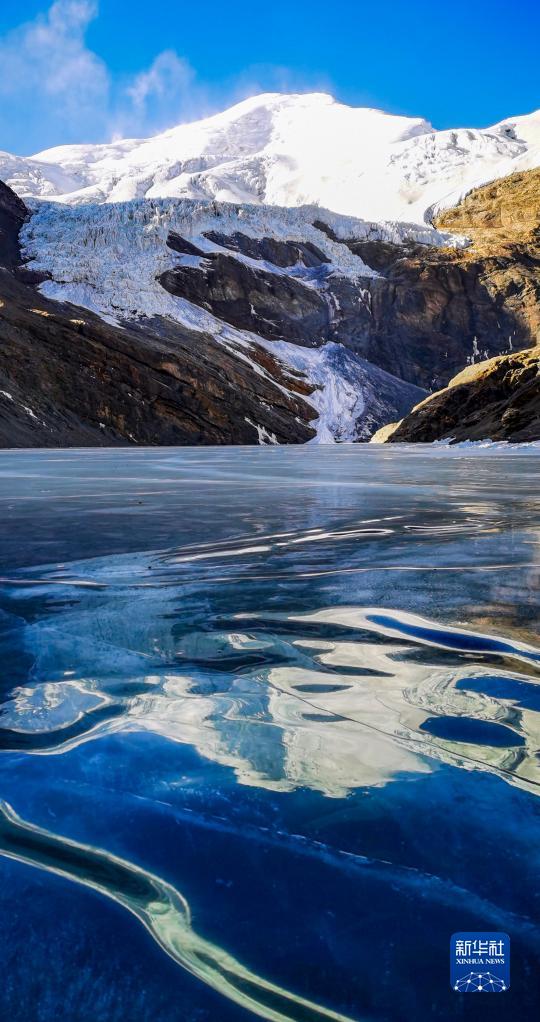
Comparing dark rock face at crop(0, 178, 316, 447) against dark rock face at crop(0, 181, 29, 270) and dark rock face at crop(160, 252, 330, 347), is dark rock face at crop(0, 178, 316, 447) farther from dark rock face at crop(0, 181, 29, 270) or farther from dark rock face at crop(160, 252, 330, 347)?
dark rock face at crop(160, 252, 330, 347)

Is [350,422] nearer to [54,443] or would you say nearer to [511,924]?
[54,443]

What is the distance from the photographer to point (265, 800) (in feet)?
4.16

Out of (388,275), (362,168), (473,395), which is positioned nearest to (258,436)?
(473,395)

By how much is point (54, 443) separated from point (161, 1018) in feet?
169

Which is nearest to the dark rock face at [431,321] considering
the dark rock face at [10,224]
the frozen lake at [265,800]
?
the dark rock face at [10,224]

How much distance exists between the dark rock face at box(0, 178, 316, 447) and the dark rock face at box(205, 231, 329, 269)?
79.1ft

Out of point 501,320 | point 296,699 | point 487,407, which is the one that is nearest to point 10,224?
point 501,320

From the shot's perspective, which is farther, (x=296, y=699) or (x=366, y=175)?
(x=366, y=175)

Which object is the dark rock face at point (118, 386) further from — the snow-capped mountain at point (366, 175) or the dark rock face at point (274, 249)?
the snow-capped mountain at point (366, 175)

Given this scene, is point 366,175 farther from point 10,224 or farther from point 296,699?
point 296,699

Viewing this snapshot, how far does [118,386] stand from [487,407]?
32.9 m

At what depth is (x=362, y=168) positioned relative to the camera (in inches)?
6909

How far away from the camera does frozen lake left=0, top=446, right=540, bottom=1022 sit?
90 centimetres

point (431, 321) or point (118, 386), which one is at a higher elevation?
point (431, 321)
